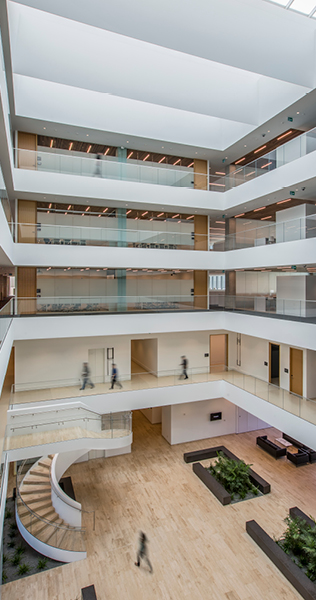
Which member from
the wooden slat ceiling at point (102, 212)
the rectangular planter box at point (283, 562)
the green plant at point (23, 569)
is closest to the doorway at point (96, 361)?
the wooden slat ceiling at point (102, 212)

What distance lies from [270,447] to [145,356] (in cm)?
667

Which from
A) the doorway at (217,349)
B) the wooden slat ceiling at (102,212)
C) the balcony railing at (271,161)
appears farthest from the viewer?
the doorway at (217,349)

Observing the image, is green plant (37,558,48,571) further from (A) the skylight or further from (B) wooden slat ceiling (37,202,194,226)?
(A) the skylight

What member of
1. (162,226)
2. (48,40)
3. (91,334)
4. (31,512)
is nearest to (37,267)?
(91,334)

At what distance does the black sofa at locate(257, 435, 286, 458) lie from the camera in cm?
1298

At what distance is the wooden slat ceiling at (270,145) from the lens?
13233 millimetres

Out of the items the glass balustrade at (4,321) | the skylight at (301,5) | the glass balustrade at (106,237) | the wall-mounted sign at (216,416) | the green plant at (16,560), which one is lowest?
the green plant at (16,560)

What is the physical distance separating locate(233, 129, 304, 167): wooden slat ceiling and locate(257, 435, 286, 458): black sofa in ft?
39.6

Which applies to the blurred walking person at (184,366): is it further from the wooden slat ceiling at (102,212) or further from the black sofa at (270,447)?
the wooden slat ceiling at (102,212)

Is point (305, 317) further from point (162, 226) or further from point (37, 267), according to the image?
point (37, 267)

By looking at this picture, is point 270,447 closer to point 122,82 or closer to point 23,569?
point 23,569

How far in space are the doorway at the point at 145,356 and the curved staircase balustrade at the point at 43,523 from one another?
218 inches

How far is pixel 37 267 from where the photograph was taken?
13172 mm

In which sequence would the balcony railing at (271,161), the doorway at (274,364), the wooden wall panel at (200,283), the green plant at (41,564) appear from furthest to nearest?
the wooden wall panel at (200,283), the doorway at (274,364), the balcony railing at (271,161), the green plant at (41,564)
